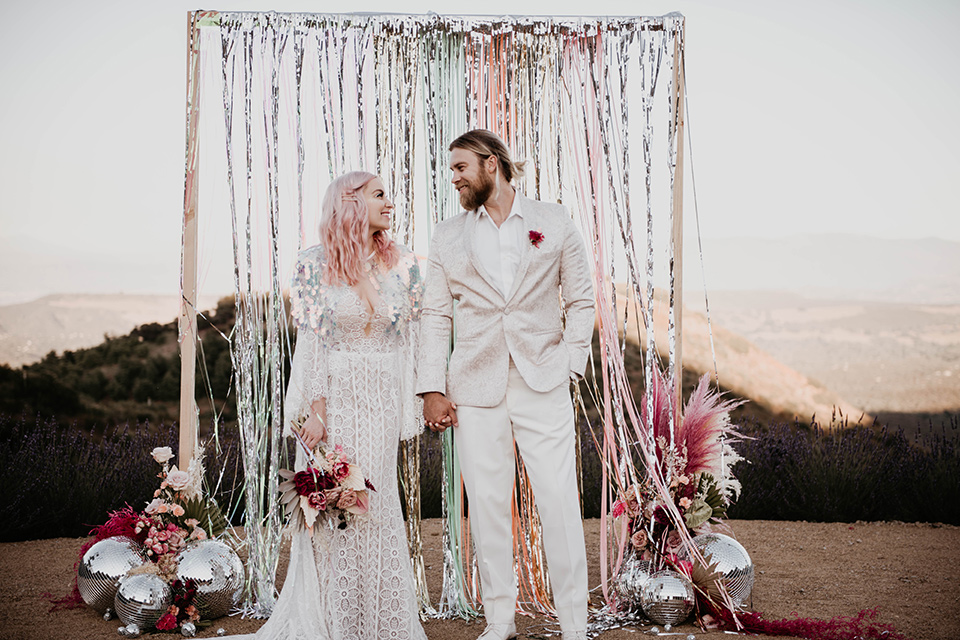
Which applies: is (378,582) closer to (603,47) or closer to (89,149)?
(603,47)

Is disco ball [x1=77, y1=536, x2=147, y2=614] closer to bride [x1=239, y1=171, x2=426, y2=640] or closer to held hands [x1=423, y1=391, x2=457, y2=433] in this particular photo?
bride [x1=239, y1=171, x2=426, y2=640]

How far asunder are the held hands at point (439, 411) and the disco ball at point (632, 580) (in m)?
1.23

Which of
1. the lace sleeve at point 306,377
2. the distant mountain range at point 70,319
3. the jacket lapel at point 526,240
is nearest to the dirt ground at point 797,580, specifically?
the lace sleeve at point 306,377

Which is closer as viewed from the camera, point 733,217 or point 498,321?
point 498,321

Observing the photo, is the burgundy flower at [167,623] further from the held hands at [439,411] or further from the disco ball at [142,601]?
the held hands at [439,411]

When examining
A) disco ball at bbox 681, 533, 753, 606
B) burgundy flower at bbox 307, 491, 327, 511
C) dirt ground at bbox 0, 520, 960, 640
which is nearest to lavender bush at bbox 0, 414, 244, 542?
dirt ground at bbox 0, 520, 960, 640

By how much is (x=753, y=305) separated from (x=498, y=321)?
822 cm

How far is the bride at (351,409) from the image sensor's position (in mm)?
2992

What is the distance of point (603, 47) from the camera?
376 centimetres

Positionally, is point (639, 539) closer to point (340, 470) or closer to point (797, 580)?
point (797, 580)

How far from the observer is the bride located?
299 cm

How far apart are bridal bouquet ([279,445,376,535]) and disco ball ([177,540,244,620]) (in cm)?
82

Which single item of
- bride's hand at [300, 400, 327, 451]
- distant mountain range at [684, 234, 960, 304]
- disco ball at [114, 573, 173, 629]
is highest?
distant mountain range at [684, 234, 960, 304]

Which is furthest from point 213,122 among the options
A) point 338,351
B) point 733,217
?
point 733,217
